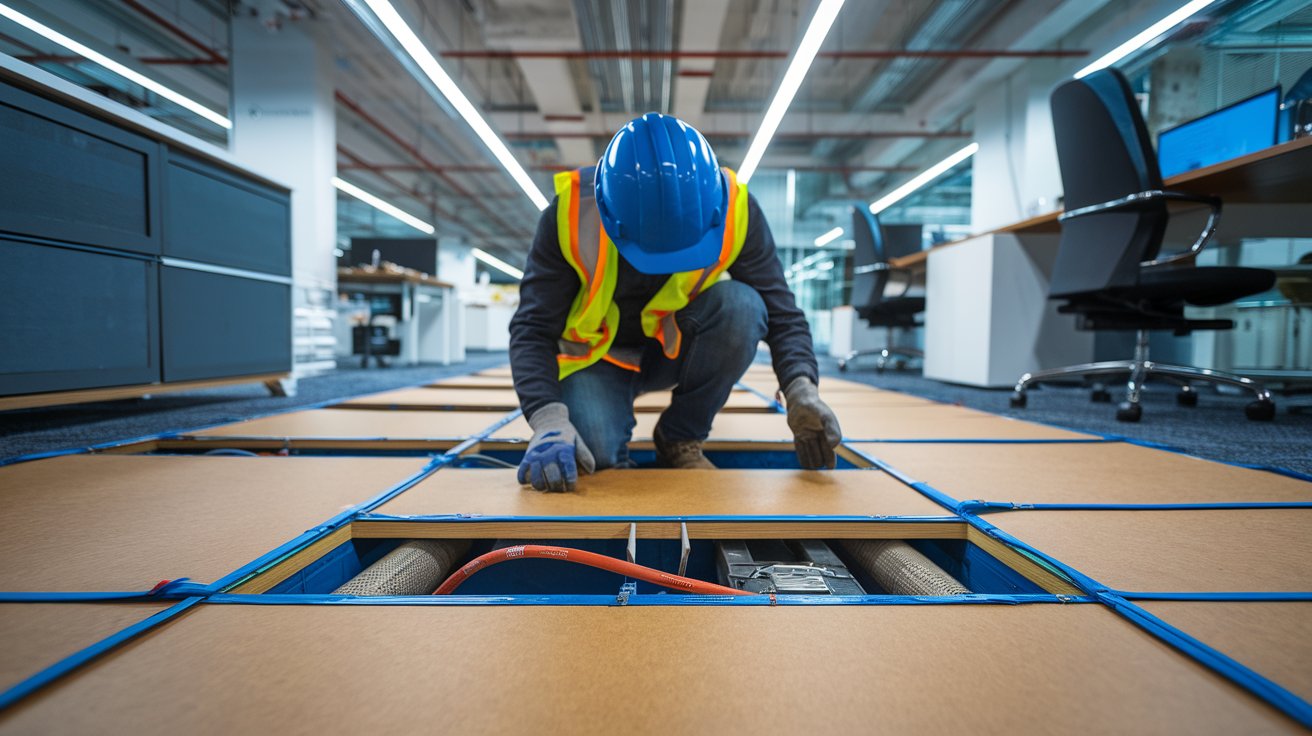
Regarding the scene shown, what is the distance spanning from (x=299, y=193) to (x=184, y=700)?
17.3 ft

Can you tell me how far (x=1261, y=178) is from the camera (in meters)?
1.87

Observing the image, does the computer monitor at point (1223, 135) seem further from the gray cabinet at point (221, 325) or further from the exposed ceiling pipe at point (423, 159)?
the exposed ceiling pipe at point (423, 159)

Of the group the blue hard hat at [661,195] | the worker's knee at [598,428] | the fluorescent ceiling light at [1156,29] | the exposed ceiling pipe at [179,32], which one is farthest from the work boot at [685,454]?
the exposed ceiling pipe at [179,32]

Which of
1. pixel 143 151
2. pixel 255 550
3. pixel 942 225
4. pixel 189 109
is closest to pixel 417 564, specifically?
pixel 255 550

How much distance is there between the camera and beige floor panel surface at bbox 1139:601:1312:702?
1.35 ft

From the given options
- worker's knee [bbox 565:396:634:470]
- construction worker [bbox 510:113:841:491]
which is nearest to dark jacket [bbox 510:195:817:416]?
construction worker [bbox 510:113:841:491]

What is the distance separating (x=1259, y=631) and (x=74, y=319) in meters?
2.51

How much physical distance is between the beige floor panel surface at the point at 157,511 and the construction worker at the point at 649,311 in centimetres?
31

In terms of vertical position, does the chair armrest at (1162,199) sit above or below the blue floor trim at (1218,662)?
above

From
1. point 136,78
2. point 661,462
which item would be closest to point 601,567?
point 661,462

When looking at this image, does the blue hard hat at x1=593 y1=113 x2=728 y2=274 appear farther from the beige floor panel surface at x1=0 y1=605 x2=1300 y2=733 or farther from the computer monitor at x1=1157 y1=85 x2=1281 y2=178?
the computer monitor at x1=1157 y1=85 x2=1281 y2=178

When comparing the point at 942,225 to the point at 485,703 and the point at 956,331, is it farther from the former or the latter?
the point at 485,703

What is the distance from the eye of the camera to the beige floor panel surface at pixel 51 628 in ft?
1.38

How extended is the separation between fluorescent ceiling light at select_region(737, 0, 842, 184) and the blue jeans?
182cm
